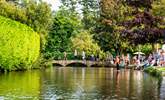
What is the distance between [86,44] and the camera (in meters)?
100

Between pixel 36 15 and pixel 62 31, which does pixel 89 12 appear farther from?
pixel 36 15

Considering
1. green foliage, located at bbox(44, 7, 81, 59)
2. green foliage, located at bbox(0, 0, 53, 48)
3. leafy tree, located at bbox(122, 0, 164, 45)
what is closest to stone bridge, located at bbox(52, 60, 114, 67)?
green foliage, located at bbox(44, 7, 81, 59)

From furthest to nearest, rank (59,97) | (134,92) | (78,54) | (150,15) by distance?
(78,54), (150,15), (134,92), (59,97)

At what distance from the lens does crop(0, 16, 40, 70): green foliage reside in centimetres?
4675

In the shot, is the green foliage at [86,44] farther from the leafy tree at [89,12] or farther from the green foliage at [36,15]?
the green foliage at [36,15]

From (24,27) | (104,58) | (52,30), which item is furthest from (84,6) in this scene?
(24,27)

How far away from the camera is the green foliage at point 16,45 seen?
46750 millimetres

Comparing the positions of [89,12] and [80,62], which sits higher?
[89,12]

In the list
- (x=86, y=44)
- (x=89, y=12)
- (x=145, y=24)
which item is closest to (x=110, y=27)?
(x=86, y=44)

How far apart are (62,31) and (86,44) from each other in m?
7.36

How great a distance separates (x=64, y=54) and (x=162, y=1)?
204 ft

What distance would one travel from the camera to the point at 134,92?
26125 mm

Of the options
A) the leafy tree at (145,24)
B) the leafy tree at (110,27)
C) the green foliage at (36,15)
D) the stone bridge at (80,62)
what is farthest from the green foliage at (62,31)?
the leafy tree at (145,24)

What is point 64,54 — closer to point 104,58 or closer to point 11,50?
point 104,58
